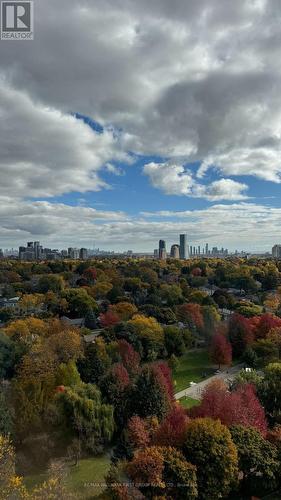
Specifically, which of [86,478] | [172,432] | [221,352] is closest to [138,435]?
[172,432]

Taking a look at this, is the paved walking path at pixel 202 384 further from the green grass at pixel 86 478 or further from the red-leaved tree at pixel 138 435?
the red-leaved tree at pixel 138 435

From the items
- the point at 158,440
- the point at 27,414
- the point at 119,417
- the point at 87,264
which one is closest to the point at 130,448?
the point at 158,440

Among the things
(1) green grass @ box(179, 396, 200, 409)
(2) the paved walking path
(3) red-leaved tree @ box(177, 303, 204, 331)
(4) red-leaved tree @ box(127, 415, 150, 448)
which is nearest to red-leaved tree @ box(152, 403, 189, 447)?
(4) red-leaved tree @ box(127, 415, 150, 448)

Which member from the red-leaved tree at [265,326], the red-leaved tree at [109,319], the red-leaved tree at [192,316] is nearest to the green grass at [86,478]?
the red-leaved tree at [265,326]

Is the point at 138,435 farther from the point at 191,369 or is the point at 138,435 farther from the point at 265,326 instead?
the point at 265,326

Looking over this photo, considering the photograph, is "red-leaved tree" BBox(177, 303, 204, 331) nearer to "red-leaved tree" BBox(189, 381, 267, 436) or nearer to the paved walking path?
the paved walking path

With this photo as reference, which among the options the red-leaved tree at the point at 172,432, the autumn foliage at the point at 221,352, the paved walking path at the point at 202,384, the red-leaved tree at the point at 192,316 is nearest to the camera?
the red-leaved tree at the point at 172,432

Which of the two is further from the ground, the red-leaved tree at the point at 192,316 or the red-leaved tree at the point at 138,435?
the red-leaved tree at the point at 192,316
